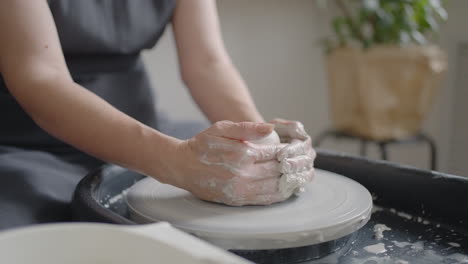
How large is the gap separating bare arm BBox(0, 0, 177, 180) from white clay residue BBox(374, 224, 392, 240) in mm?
340

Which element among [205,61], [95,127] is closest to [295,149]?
[95,127]

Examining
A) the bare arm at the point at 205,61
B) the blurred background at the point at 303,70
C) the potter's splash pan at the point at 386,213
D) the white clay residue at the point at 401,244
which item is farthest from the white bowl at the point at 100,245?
the blurred background at the point at 303,70

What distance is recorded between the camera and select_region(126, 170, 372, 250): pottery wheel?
671 millimetres

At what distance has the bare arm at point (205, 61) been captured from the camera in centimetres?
116

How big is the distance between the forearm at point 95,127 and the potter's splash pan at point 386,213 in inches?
2.6

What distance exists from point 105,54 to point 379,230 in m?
0.70

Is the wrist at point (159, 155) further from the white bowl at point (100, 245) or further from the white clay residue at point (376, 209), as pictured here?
the white clay residue at point (376, 209)

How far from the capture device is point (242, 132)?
74cm

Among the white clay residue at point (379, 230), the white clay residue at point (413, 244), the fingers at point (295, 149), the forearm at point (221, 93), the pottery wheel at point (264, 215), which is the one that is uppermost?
the fingers at point (295, 149)

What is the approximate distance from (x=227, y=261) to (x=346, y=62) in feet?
6.32

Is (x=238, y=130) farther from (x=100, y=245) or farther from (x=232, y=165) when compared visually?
(x=100, y=245)

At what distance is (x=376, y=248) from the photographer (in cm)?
74

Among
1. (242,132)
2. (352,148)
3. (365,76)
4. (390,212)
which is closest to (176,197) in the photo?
(242,132)

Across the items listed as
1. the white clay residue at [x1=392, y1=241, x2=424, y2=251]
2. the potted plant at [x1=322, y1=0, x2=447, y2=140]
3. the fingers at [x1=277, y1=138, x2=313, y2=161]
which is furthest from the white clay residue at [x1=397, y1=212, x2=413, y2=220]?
the potted plant at [x1=322, y1=0, x2=447, y2=140]
